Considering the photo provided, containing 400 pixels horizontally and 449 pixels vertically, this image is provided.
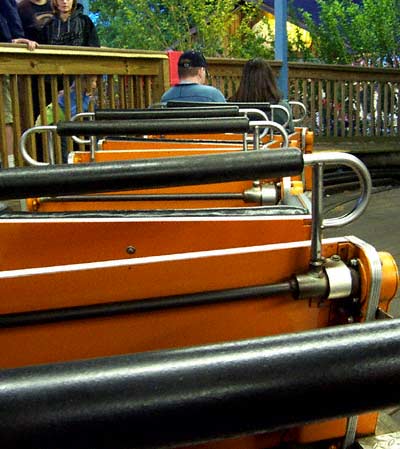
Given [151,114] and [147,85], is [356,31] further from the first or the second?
[151,114]

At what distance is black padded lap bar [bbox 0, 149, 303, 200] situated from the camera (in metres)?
0.74

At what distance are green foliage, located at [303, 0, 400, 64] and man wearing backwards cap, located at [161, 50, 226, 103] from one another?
5.45 m

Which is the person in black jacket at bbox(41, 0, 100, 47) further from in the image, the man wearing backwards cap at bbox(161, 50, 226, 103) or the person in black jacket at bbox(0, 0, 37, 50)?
the man wearing backwards cap at bbox(161, 50, 226, 103)

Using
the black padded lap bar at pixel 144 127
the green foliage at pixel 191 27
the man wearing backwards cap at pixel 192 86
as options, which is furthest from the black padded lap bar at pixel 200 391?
the green foliage at pixel 191 27

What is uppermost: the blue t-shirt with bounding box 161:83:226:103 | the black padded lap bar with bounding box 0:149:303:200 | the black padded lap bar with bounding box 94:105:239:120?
the blue t-shirt with bounding box 161:83:226:103

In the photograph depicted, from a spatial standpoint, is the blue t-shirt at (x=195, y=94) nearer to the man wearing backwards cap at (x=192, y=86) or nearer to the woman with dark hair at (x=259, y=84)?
the man wearing backwards cap at (x=192, y=86)

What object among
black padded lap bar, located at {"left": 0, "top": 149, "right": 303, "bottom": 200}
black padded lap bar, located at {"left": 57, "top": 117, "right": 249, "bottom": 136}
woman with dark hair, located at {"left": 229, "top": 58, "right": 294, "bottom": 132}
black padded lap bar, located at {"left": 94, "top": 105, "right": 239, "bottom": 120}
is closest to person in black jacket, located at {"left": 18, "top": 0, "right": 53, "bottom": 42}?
woman with dark hair, located at {"left": 229, "top": 58, "right": 294, "bottom": 132}

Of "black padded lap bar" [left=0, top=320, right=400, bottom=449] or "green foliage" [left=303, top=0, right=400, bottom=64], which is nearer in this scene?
"black padded lap bar" [left=0, top=320, right=400, bottom=449]

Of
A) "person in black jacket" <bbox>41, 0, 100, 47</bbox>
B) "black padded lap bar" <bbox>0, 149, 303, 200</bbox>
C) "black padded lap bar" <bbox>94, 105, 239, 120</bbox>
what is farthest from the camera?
"person in black jacket" <bbox>41, 0, 100, 47</bbox>

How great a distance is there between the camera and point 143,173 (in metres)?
0.74

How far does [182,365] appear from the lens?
0.97ft

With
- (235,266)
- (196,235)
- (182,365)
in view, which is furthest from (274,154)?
(182,365)

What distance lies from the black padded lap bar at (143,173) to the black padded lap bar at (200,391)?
0.45 m

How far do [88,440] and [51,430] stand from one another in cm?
2
